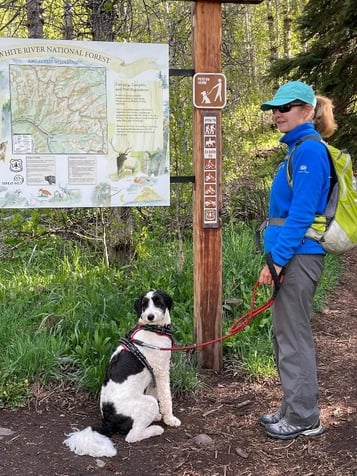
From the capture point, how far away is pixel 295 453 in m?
3.37

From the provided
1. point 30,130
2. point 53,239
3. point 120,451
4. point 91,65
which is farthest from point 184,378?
point 53,239

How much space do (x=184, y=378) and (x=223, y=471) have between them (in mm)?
1044

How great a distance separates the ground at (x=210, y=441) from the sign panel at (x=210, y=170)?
1301 millimetres

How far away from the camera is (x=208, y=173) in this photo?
4.32m

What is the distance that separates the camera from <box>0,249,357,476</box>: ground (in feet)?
10.5

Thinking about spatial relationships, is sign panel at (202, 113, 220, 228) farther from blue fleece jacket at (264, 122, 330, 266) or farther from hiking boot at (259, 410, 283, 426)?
hiking boot at (259, 410, 283, 426)

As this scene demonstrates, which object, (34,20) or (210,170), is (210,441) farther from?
(34,20)

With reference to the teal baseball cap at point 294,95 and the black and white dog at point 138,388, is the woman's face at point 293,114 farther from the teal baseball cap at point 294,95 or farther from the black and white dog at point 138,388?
the black and white dog at point 138,388

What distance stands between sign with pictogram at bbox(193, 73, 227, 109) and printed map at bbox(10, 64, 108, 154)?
70cm

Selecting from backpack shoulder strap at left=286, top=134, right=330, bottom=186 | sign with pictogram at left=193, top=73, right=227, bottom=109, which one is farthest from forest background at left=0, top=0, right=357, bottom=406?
backpack shoulder strap at left=286, top=134, right=330, bottom=186

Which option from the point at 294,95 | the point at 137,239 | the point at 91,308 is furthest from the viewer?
the point at 137,239

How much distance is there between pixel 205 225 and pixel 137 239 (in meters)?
2.21

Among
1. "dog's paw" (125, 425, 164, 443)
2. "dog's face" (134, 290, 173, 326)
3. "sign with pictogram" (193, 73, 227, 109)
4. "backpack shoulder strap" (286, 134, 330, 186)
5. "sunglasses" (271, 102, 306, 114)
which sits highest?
"sign with pictogram" (193, 73, 227, 109)

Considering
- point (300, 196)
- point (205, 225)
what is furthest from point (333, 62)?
point (300, 196)
